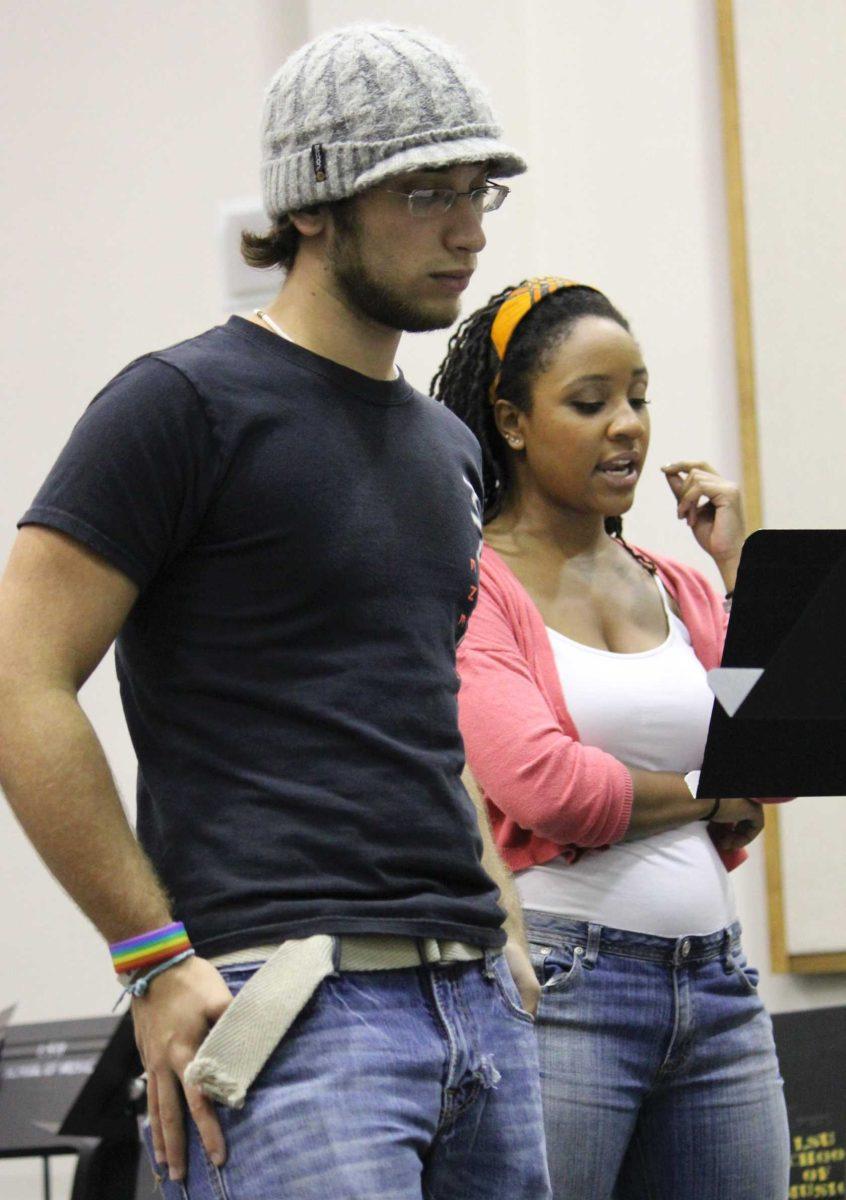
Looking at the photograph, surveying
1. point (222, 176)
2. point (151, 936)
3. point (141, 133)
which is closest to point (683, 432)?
point (222, 176)

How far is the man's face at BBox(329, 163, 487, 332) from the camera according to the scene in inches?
52.5

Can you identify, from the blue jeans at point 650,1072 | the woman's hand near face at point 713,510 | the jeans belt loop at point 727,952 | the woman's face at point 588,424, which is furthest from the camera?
the woman's hand near face at point 713,510

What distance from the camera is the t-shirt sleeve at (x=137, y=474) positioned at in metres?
1.16

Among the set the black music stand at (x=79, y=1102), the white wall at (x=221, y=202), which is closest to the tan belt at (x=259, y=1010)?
the black music stand at (x=79, y=1102)

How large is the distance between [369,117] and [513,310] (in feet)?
2.31

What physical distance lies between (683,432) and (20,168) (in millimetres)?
1641

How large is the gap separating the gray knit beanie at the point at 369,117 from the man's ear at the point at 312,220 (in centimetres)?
1

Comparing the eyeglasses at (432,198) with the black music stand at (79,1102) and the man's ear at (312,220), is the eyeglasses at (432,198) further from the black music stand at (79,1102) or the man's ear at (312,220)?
the black music stand at (79,1102)

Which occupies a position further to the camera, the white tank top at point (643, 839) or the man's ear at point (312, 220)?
the white tank top at point (643, 839)

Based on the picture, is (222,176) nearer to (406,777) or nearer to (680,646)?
(680,646)

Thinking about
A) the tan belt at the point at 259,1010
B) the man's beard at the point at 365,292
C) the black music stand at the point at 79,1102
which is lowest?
the black music stand at the point at 79,1102

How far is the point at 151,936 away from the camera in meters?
1.14

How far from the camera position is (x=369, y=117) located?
1.31m

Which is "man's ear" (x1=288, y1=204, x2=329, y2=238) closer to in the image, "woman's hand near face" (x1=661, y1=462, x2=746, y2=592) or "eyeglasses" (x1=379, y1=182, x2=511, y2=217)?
"eyeglasses" (x1=379, y1=182, x2=511, y2=217)
